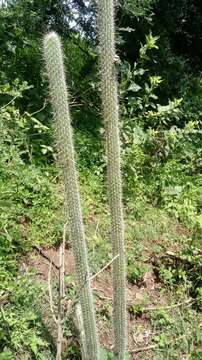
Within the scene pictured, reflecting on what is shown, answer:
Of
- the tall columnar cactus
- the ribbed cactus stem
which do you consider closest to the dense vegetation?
the tall columnar cactus

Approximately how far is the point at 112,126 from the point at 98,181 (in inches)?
80.5

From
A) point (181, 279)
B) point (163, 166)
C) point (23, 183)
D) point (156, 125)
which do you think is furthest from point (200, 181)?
point (23, 183)

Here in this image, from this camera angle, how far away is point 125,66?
4.74 m

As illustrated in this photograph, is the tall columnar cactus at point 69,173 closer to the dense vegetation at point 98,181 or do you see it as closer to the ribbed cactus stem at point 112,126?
the ribbed cactus stem at point 112,126

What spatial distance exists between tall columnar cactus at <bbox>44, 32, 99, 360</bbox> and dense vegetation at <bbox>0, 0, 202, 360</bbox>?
0.46m

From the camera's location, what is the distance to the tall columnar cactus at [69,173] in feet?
6.79

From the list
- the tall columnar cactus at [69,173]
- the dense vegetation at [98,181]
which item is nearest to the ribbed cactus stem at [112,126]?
the tall columnar cactus at [69,173]

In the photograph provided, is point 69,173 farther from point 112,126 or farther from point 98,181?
point 98,181

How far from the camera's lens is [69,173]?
2203 millimetres

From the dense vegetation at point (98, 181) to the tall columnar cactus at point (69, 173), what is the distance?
1.51ft

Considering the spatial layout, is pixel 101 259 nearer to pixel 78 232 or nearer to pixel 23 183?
pixel 23 183

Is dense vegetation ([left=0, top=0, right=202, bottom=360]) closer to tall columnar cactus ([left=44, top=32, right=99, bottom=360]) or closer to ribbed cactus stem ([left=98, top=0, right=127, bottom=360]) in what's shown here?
tall columnar cactus ([left=44, top=32, right=99, bottom=360])

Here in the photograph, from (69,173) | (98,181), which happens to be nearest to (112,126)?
(69,173)

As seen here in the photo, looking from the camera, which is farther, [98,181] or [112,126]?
[98,181]
